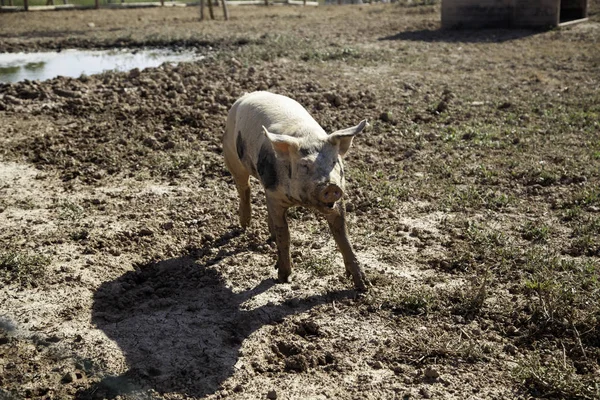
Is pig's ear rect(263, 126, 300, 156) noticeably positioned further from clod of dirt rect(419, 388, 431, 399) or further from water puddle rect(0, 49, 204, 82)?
water puddle rect(0, 49, 204, 82)

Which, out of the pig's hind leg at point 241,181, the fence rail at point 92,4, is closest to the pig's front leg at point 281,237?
the pig's hind leg at point 241,181

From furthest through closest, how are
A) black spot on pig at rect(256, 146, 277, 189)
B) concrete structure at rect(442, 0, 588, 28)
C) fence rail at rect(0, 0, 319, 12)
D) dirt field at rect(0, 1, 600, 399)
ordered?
fence rail at rect(0, 0, 319, 12), concrete structure at rect(442, 0, 588, 28), black spot on pig at rect(256, 146, 277, 189), dirt field at rect(0, 1, 600, 399)

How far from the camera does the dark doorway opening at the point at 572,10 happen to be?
17.7m

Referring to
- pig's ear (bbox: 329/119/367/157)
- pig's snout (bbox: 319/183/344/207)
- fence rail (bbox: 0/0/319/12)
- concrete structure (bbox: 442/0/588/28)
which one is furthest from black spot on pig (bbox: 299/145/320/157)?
fence rail (bbox: 0/0/319/12)

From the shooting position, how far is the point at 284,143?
14.0 ft

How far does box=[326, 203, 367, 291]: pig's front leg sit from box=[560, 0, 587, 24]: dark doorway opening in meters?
15.3

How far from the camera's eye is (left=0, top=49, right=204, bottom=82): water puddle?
42.1ft

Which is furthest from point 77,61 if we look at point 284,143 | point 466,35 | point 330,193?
point 330,193

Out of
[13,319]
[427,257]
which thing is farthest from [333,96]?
Answer: [13,319]

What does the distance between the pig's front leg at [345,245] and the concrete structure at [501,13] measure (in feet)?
43.6

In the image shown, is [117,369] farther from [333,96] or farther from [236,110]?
[333,96]

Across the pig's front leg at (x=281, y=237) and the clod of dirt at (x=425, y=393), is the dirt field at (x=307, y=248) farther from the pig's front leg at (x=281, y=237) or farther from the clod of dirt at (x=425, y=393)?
the pig's front leg at (x=281, y=237)

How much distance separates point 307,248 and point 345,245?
816 millimetres

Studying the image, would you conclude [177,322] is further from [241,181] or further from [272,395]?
[241,181]
